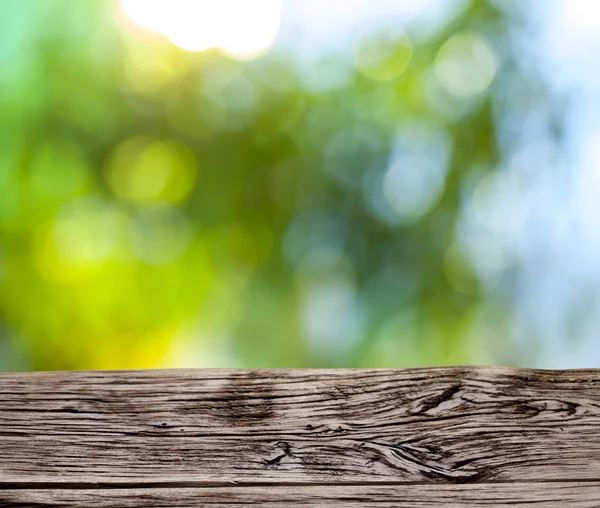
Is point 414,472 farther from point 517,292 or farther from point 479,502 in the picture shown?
point 517,292

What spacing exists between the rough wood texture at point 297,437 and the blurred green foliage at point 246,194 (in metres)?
1.74

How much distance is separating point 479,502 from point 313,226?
2.02 m

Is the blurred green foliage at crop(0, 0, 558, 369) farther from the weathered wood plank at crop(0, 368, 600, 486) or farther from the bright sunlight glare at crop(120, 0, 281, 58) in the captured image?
the weathered wood plank at crop(0, 368, 600, 486)

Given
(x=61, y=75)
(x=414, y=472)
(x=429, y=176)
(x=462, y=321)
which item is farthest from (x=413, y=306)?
(x=414, y=472)

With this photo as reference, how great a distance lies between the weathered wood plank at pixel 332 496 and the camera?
44 centimetres

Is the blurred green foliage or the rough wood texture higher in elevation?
the blurred green foliage

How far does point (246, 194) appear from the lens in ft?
8.18

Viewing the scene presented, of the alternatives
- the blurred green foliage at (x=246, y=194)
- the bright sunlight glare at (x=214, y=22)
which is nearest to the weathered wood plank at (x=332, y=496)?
the blurred green foliage at (x=246, y=194)

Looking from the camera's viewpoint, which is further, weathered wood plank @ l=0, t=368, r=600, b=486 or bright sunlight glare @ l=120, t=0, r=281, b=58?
bright sunlight glare @ l=120, t=0, r=281, b=58

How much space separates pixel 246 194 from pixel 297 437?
2.06m

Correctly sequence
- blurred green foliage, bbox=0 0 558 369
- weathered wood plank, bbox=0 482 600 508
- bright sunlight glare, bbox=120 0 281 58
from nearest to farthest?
weathered wood plank, bbox=0 482 600 508 → blurred green foliage, bbox=0 0 558 369 → bright sunlight glare, bbox=120 0 281 58

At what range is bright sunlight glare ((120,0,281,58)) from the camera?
259 cm

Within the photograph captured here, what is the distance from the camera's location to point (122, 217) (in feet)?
7.81

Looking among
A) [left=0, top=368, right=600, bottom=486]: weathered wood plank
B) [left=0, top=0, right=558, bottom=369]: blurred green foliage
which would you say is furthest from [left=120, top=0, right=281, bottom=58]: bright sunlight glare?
[left=0, top=368, right=600, bottom=486]: weathered wood plank
